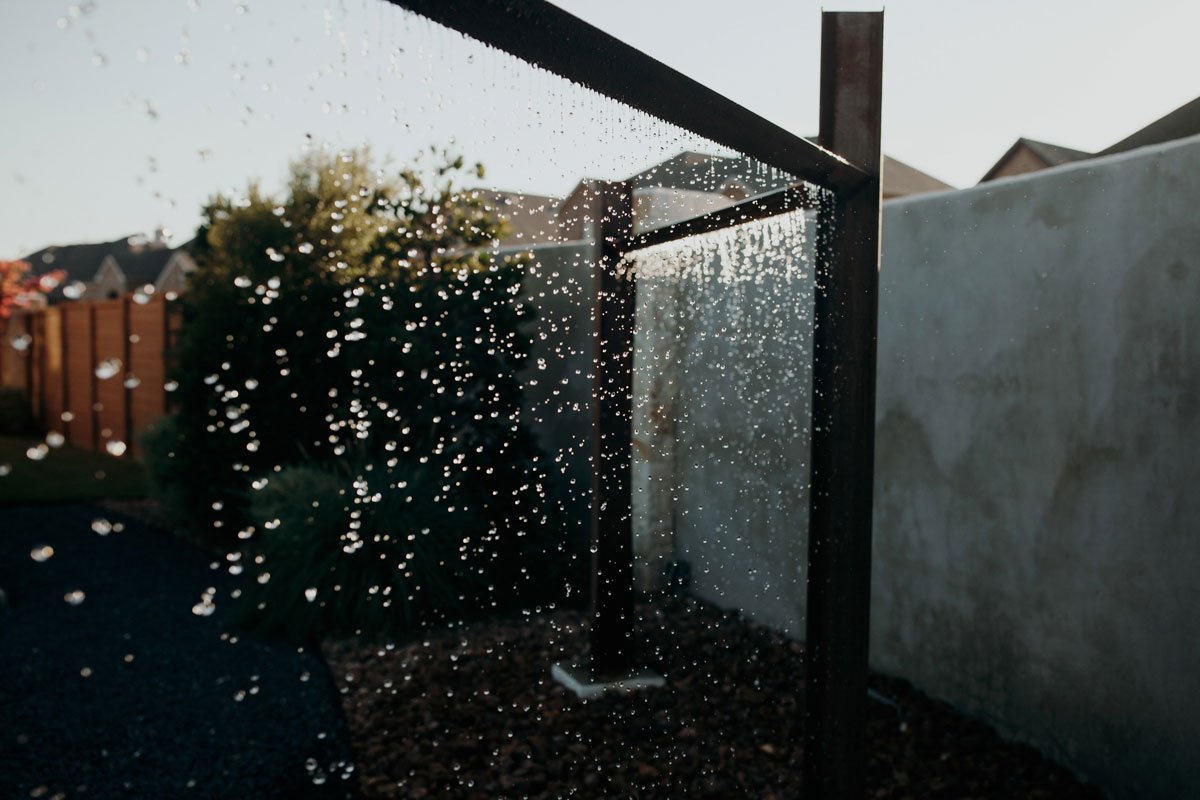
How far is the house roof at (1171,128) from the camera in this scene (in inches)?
130

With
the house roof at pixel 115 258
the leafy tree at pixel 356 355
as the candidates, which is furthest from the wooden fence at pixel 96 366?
the house roof at pixel 115 258

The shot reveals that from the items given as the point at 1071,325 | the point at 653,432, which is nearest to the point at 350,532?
the point at 653,432

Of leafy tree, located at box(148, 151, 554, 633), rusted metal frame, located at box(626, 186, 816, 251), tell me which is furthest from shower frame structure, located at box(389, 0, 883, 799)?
leafy tree, located at box(148, 151, 554, 633)

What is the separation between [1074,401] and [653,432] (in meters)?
2.62

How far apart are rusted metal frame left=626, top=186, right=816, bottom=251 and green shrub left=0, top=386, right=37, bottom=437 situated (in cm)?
1501

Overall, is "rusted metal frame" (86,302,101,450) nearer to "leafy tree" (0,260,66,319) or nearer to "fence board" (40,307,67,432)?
"fence board" (40,307,67,432)

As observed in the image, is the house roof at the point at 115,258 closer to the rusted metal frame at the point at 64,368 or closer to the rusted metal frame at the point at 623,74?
the rusted metal frame at the point at 64,368

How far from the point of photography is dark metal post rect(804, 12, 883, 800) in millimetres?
2082

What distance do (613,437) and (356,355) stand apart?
2.80m

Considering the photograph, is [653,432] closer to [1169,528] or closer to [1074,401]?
[1074,401]

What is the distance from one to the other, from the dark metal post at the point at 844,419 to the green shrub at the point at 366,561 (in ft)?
10.1

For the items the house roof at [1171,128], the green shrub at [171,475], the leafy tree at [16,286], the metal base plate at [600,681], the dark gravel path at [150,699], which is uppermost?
the leafy tree at [16,286]

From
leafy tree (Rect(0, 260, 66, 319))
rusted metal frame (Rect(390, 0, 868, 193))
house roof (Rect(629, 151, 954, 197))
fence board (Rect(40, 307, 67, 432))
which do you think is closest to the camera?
rusted metal frame (Rect(390, 0, 868, 193))

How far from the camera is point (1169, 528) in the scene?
2686 millimetres
